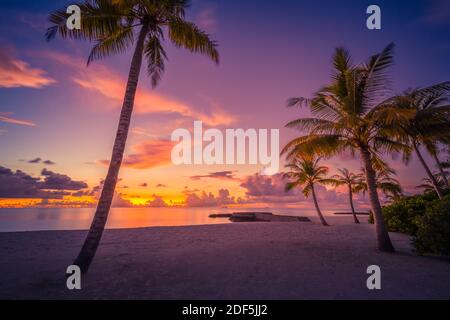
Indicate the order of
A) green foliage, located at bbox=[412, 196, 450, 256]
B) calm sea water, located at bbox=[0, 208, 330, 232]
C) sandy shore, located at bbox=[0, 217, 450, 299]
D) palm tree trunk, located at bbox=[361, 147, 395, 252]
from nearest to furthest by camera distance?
sandy shore, located at bbox=[0, 217, 450, 299] < green foliage, located at bbox=[412, 196, 450, 256] < palm tree trunk, located at bbox=[361, 147, 395, 252] < calm sea water, located at bbox=[0, 208, 330, 232]

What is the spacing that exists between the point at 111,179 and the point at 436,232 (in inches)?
459

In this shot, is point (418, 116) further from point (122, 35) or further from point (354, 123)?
point (122, 35)

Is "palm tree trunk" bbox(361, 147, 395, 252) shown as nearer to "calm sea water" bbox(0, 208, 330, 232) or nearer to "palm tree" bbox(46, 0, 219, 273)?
"palm tree" bbox(46, 0, 219, 273)

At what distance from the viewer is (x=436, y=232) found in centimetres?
902

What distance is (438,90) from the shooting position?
33.8 ft

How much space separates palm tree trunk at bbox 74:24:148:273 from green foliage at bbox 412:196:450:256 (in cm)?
1149

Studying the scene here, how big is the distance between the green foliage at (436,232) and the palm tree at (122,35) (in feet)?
34.6

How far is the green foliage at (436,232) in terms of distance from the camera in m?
8.79

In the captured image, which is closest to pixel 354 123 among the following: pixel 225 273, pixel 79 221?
pixel 225 273

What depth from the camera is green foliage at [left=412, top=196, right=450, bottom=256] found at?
8.79 m

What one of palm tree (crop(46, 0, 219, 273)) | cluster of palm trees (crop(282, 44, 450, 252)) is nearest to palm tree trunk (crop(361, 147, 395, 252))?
cluster of palm trees (crop(282, 44, 450, 252))
